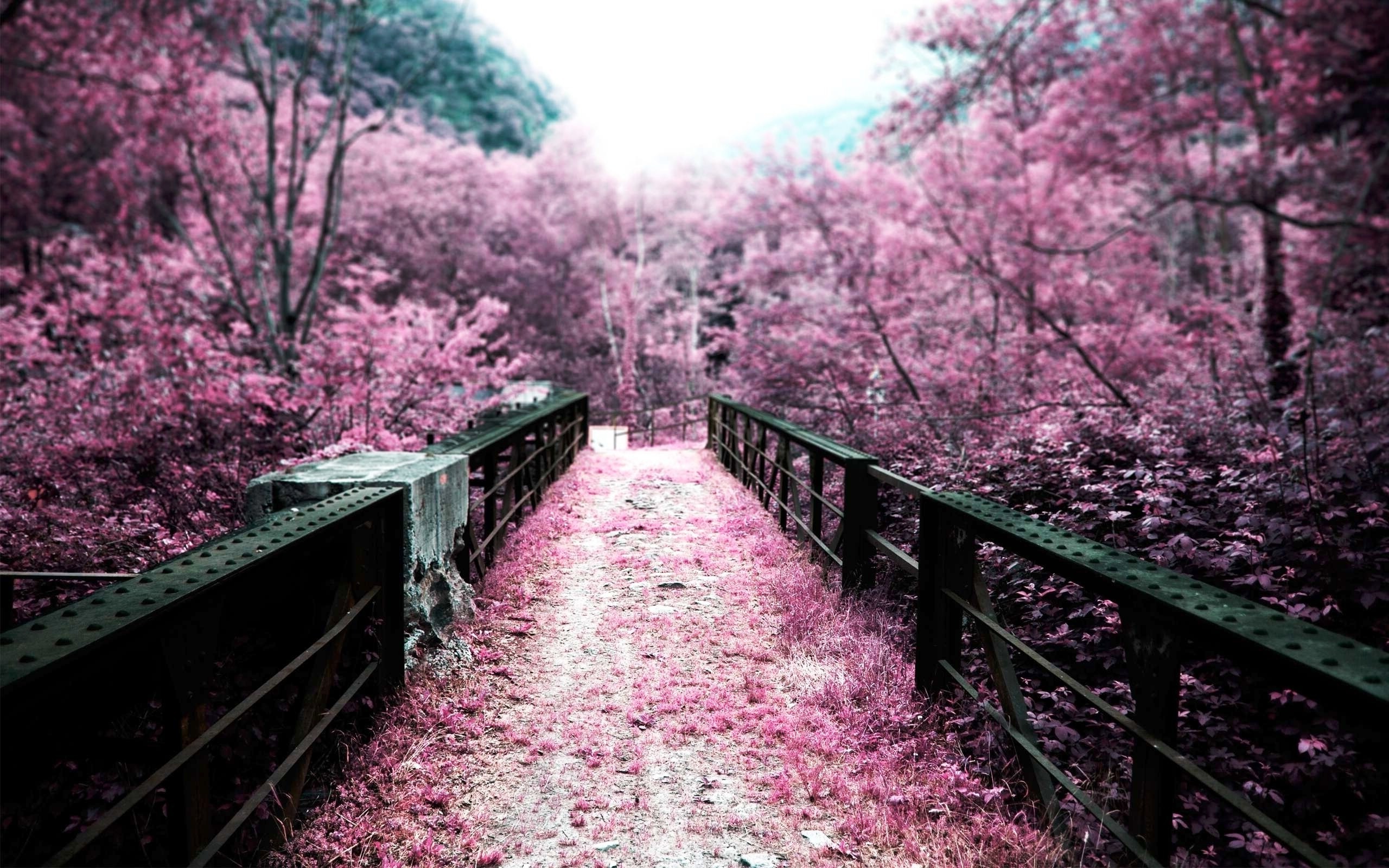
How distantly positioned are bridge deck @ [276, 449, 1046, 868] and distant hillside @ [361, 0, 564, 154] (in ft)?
172

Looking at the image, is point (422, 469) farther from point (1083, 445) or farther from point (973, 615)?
point (1083, 445)

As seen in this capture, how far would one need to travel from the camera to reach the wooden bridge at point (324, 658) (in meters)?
1.74

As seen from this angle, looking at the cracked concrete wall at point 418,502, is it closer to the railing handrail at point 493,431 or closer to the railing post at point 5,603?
the railing handrail at point 493,431

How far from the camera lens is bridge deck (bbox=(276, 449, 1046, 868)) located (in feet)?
9.36

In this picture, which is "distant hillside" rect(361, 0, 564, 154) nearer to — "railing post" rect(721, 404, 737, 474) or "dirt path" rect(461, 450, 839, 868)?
"railing post" rect(721, 404, 737, 474)

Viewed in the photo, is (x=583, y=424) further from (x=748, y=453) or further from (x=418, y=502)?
(x=418, y=502)

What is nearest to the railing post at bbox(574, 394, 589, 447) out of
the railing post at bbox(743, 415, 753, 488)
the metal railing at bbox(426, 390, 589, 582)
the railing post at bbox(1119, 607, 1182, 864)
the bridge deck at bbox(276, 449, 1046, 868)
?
the metal railing at bbox(426, 390, 589, 582)

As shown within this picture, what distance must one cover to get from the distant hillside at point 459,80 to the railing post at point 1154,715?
55157mm

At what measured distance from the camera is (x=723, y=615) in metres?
5.30

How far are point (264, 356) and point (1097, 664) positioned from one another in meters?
12.2

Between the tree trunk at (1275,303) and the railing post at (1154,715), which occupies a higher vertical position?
the tree trunk at (1275,303)

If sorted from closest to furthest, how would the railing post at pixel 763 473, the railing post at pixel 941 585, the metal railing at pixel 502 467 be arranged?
the railing post at pixel 941 585, the metal railing at pixel 502 467, the railing post at pixel 763 473

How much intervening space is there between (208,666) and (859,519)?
13.0 feet

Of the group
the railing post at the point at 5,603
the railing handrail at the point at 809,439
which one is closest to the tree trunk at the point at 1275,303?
the railing handrail at the point at 809,439
